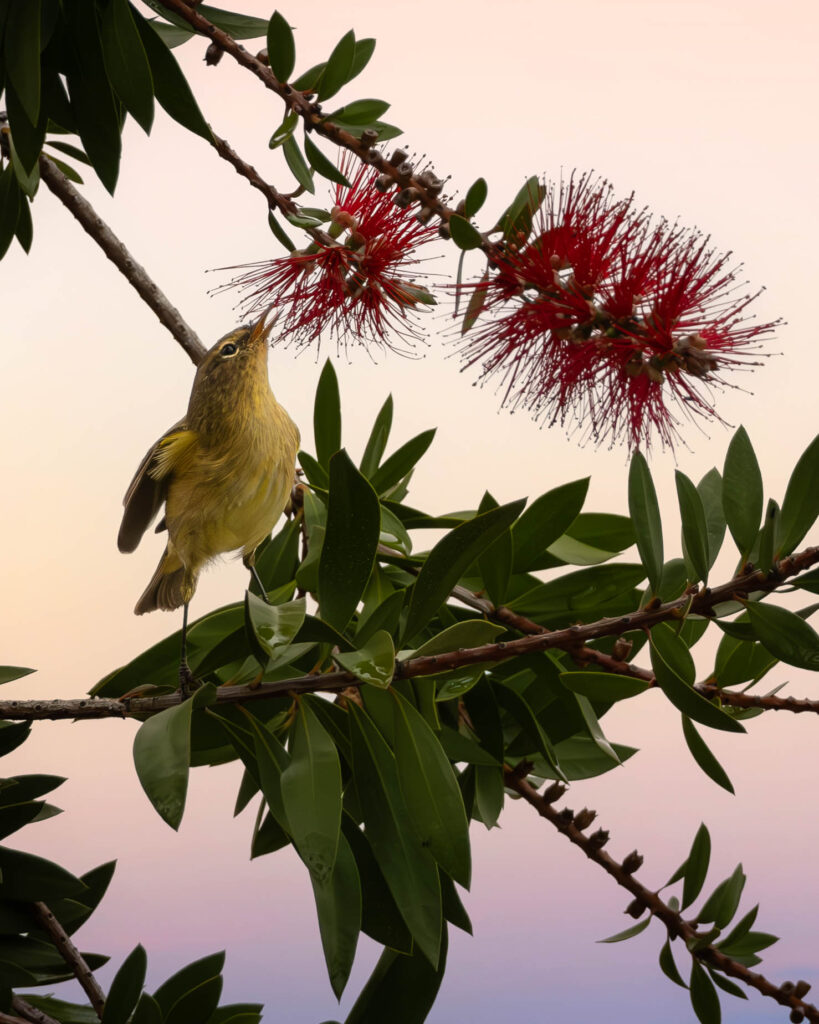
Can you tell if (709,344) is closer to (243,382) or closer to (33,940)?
(243,382)

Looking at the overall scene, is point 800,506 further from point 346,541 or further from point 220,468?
point 220,468

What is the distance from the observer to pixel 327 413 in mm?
845

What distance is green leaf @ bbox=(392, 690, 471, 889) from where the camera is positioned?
1.82 ft

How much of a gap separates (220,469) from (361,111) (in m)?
0.35

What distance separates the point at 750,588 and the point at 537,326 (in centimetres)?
31

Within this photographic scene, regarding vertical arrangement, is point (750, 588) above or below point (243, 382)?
below

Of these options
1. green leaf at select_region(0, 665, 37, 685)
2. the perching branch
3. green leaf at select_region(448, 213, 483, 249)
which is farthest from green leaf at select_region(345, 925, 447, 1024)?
green leaf at select_region(448, 213, 483, 249)

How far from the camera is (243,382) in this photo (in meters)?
0.80

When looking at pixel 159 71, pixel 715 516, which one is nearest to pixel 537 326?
pixel 715 516

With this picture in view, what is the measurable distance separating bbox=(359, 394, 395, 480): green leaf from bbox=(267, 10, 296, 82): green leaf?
0.26 m

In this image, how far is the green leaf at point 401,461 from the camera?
832mm

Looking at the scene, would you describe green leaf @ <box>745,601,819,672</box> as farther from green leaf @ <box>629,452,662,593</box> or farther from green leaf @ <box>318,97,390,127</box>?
green leaf @ <box>318,97,390,127</box>

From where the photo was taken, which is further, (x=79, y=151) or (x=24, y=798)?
(x=79, y=151)

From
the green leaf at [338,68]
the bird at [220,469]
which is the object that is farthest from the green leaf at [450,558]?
the green leaf at [338,68]
